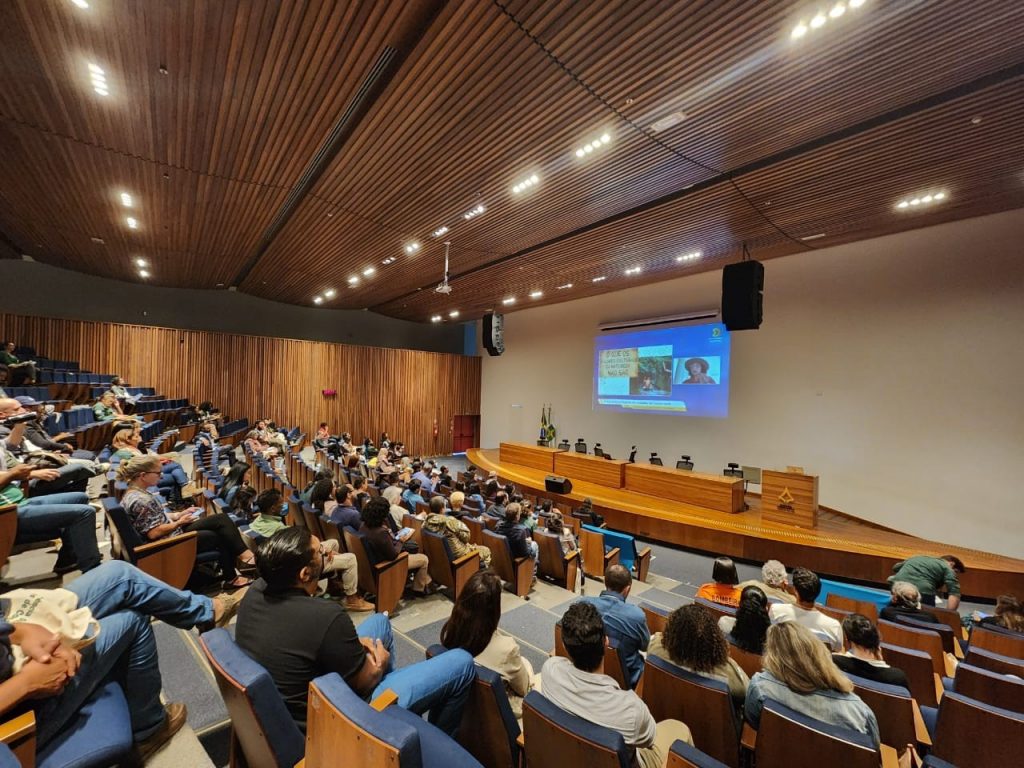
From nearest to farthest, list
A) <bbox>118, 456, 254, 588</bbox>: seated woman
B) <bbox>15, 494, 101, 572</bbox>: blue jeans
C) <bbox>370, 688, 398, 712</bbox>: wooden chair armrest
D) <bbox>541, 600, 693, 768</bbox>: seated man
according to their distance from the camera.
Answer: <bbox>370, 688, 398, 712</bbox>: wooden chair armrest, <bbox>541, 600, 693, 768</bbox>: seated man, <bbox>15, 494, 101, 572</bbox>: blue jeans, <bbox>118, 456, 254, 588</bbox>: seated woman

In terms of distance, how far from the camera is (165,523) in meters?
2.97

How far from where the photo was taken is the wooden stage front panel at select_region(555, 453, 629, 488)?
884 cm

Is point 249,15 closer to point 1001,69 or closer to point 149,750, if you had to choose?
point 149,750

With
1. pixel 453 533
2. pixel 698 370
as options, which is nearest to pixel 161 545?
pixel 453 533

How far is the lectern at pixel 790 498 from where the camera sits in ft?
21.2

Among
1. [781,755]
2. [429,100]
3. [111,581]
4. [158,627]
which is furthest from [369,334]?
[781,755]

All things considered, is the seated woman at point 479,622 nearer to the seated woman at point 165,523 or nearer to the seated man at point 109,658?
the seated man at point 109,658

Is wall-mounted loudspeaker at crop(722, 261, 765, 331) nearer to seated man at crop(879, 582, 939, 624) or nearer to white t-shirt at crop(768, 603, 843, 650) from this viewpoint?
seated man at crop(879, 582, 939, 624)

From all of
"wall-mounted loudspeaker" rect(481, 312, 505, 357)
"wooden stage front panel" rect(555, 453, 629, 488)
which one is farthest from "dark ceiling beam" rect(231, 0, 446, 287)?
"wooden stage front panel" rect(555, 453, 629, 488)

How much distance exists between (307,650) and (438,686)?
18.5 inches

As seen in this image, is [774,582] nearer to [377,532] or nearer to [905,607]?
[905,607]

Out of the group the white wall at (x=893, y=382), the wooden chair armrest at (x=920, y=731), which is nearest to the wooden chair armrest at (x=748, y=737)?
the wooden chair armrest at (x=920, y=731)

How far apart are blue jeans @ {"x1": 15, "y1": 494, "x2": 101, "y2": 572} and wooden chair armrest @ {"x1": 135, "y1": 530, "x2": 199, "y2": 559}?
0.45 m

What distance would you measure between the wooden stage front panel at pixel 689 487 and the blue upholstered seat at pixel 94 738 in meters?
7.41
